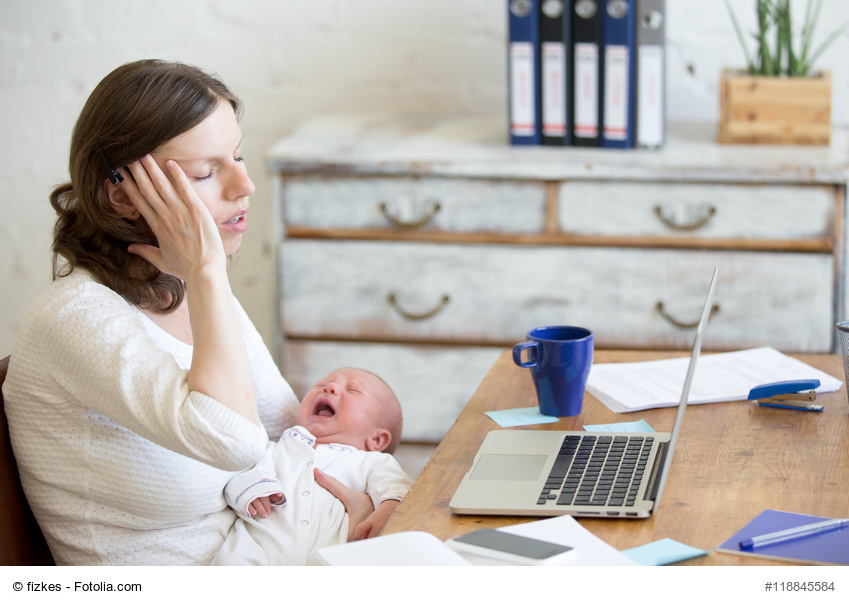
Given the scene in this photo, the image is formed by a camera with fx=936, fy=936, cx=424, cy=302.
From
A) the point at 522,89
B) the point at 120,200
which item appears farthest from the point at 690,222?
the point at 120,200

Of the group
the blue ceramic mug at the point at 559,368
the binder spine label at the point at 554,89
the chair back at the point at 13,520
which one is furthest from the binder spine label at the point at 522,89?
the chair back at the point at 13,520

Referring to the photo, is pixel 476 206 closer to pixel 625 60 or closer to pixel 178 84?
pixel 625 60

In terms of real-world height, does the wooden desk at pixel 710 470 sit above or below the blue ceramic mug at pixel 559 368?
below

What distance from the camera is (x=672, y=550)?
82 cm

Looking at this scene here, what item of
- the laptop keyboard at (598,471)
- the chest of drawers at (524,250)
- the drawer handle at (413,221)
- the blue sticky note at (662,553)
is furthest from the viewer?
the drawer handle at (413,221)

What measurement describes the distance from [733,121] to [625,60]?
29 cm

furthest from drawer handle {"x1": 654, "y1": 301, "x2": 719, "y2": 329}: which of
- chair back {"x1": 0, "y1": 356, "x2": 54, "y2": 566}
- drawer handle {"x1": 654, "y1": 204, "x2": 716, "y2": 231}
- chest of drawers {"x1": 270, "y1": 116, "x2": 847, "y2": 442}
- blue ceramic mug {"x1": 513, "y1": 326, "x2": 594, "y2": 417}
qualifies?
chair back {"x1": 0, "y1": 356, "x2": 54, "y2": 566}

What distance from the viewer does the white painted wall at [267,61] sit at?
253 centimetres

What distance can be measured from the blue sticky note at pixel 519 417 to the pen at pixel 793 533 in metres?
0.37

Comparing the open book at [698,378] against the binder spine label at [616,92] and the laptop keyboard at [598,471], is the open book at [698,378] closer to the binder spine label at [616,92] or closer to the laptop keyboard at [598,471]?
the laptop keyboard at [598,471]

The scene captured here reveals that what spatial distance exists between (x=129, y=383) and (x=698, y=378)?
755 mm
